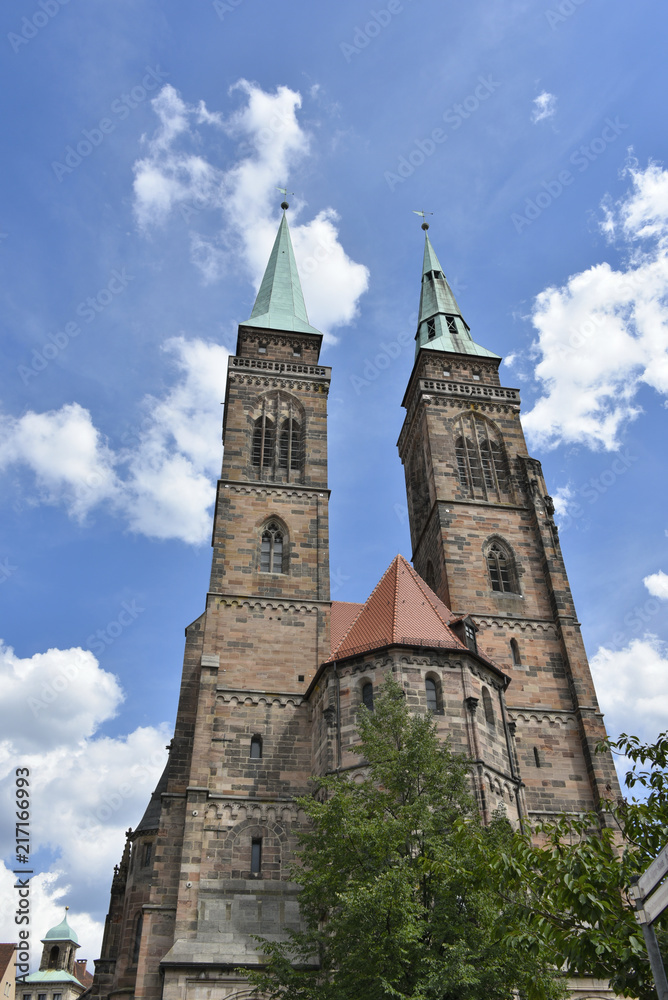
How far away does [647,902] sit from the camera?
20.5 feet

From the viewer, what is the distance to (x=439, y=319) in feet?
128

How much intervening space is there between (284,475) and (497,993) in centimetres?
1967

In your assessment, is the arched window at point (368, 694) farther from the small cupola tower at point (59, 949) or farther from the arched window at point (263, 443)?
the small cupola tower at point (59, 949)

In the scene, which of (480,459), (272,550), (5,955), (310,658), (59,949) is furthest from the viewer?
(59,949)

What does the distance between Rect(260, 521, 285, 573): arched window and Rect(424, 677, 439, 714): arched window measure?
24.2 ft

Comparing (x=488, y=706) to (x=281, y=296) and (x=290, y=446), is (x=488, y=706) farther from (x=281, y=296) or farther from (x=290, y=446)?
(x=281, y=296)

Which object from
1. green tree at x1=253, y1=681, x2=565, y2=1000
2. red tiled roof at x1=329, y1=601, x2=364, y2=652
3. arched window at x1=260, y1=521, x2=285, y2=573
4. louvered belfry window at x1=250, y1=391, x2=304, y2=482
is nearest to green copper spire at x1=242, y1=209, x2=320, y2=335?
louvered belfry window at x1=250, y1=391, x2=304, y2=482

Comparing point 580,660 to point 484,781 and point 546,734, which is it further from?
point 484,781

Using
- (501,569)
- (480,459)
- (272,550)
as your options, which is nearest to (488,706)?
(501,569)

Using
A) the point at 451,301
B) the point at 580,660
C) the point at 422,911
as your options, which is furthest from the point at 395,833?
the point at 451,301

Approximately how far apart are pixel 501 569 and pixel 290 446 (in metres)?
8.96

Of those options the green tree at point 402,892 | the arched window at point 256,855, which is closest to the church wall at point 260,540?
the arched window at point 256,855

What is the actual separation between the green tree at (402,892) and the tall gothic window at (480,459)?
652 inches

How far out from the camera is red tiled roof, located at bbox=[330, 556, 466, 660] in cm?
2175
